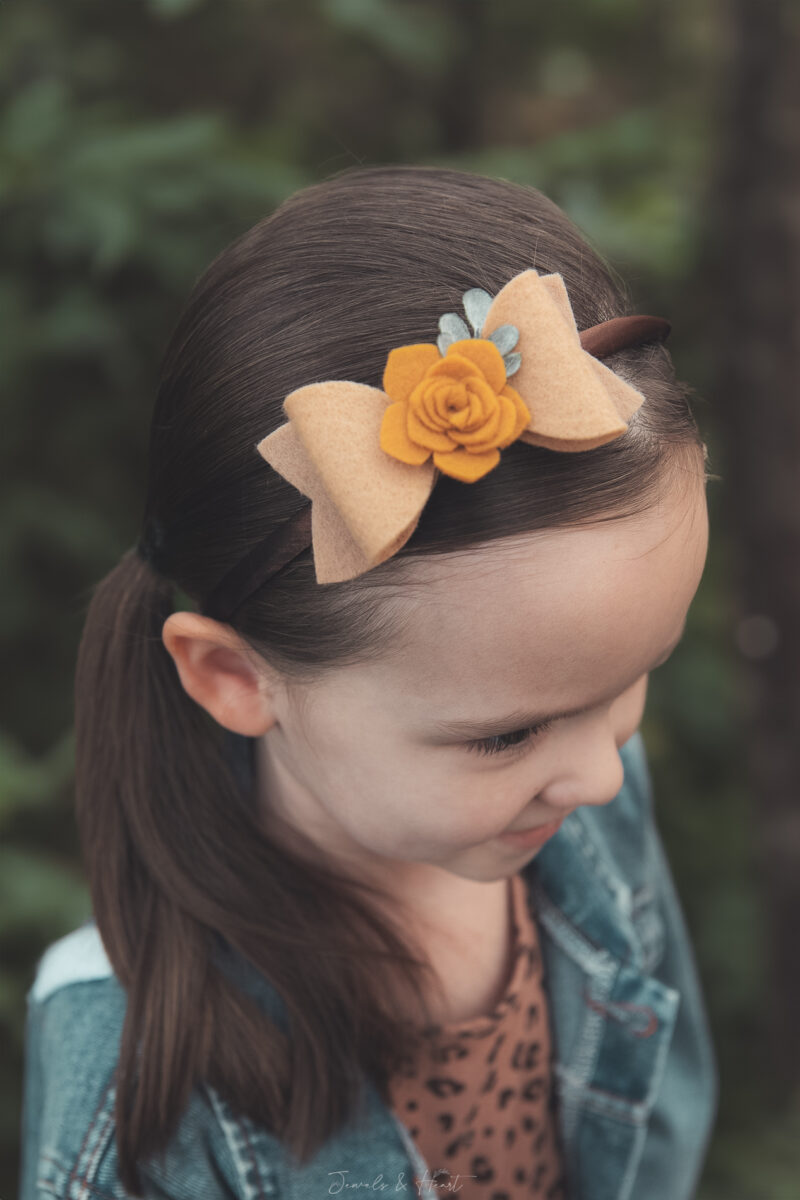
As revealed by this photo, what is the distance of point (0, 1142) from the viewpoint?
1.90 m

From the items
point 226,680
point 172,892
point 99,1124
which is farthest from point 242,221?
point 99,1124

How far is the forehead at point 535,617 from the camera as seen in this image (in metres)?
0.87

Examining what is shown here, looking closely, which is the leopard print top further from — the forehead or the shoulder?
the forehead

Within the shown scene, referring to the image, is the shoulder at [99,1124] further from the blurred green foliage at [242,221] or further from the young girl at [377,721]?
the blurred green foliage at [242,221]

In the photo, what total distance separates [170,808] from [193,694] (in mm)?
190

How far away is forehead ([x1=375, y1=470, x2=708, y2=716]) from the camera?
0.87m

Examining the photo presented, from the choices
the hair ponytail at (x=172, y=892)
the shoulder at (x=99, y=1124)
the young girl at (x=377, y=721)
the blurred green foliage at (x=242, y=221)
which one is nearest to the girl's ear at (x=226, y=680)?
the young girl at (x=377, y=721)

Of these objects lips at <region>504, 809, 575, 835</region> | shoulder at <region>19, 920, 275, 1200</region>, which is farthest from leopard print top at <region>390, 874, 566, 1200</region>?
lips at <region>504, 809, 575, 835</region>

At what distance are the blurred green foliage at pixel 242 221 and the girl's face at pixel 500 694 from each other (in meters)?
0.91

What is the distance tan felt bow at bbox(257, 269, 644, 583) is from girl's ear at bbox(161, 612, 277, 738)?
0.27 meters

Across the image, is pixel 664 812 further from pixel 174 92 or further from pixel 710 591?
pixel 174 92

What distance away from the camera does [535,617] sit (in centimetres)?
87

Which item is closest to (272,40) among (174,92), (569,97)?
(174,92)

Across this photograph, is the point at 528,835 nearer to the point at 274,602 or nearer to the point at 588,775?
the point at 588,775
